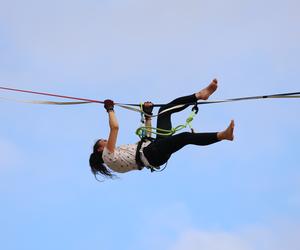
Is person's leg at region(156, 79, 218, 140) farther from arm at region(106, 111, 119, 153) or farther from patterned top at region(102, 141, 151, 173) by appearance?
arm at region(106, 111, 119, 153)

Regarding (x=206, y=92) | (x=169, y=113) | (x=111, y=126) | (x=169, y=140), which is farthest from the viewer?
(x=169, y=113)

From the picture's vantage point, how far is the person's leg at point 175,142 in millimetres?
10775

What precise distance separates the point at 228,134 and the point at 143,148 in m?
1.40

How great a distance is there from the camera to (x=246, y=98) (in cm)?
1070

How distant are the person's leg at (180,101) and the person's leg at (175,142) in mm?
255

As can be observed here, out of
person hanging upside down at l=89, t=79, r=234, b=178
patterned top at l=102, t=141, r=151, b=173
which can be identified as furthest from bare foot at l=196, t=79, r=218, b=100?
patterned top at l=102, t=141, r=151, b=173

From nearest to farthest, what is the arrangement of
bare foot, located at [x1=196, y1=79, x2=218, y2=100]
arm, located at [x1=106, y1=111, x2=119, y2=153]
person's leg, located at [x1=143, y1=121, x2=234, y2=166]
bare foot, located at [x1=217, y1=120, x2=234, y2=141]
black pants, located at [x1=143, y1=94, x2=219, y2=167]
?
bare foot, located at [x1=217, y1=120, x2=234, y2=141] < person's leg, located at [x1=143, y1=121, x2=234, y2=166] < black pants, located at [x1=143, y1=94, x2=219, y2=167] < arm, located at [x1=106, y1=111, x2=119, y2=153] < bare foot, located at [x1=196, y1=79, x2=218, y2=100]

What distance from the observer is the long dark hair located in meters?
11.9

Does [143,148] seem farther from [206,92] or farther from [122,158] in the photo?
[206,92]

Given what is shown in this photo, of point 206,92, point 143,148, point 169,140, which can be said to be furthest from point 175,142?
point 206,92

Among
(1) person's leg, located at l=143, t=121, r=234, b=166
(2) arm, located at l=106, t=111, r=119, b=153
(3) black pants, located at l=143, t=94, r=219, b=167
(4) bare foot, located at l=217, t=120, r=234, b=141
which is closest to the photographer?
(4) bare foot, located at l=217, t=120, r=234, b=141

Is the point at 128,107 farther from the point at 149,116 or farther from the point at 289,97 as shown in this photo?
the point at 289,97

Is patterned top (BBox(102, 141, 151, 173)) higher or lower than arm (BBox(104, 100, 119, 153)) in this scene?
lower

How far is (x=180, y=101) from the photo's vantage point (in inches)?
461
